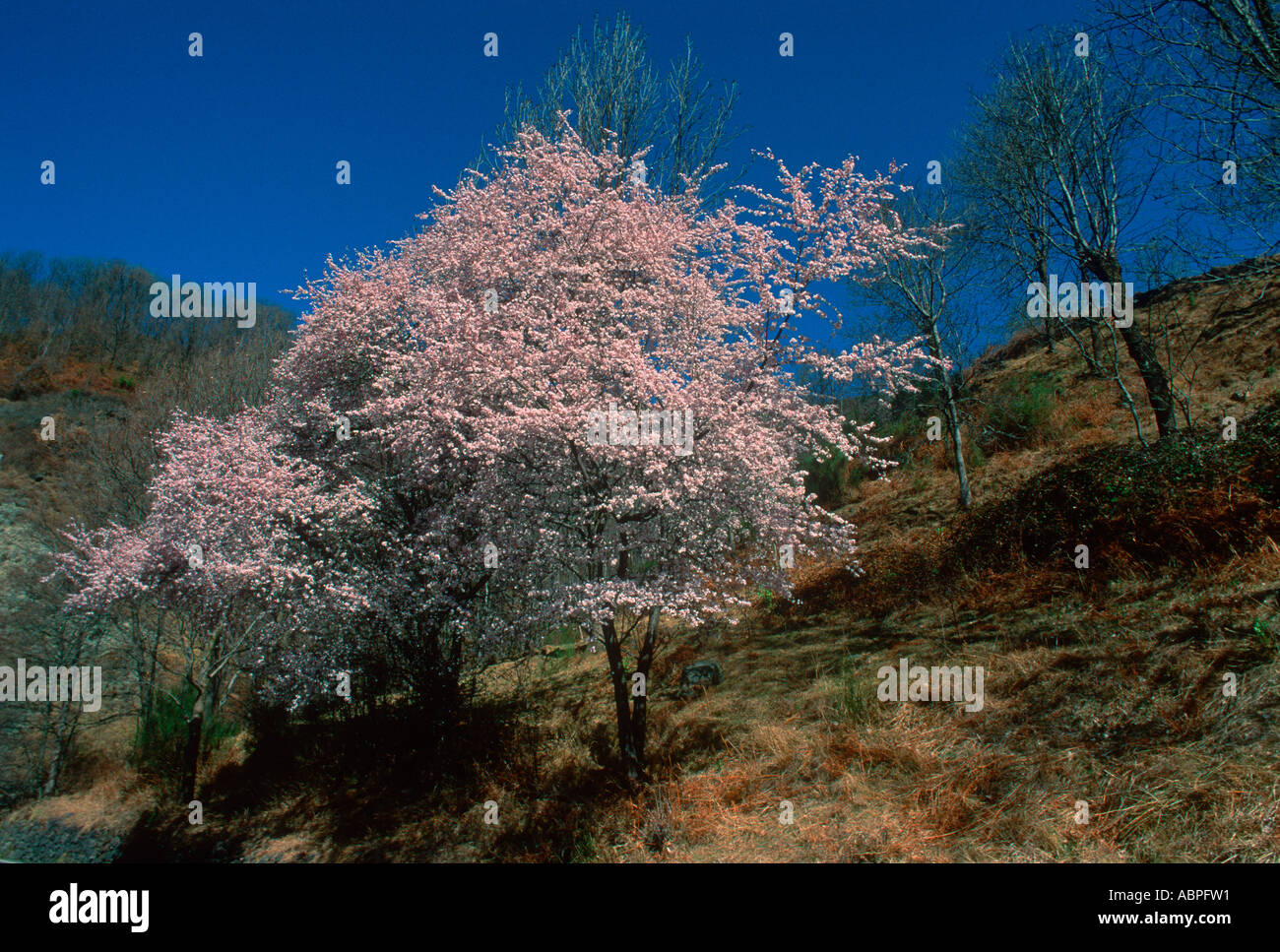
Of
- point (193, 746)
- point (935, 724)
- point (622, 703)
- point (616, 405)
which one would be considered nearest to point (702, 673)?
point (622, 703)

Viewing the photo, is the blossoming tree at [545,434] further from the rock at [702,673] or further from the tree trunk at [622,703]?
the rock at [702,673]

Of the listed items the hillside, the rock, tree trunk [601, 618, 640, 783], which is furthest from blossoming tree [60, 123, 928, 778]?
the rock

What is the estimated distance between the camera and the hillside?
5461 mm

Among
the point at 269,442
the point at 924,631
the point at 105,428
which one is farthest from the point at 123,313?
the point at 924,631

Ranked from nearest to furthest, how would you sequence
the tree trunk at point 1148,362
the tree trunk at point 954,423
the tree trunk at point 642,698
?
the tree trunk at point 642,698 < the tree trunk at point 1148,362 < the tree trunk at point 954,423

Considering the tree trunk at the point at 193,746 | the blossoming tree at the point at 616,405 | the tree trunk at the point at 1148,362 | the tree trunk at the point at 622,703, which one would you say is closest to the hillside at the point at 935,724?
the tree trunk at the point at 622,703

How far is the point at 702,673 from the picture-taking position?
36.2 ft

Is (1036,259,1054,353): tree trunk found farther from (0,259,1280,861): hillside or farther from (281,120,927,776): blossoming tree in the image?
(281,120,927,776): blossoming tree

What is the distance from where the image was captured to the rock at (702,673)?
10906mm

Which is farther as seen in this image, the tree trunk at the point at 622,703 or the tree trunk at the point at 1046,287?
the tree trunk at the point at 1046,287

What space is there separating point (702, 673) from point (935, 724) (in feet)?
14.4

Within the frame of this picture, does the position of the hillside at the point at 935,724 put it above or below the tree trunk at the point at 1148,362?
below

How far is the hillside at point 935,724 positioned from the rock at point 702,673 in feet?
1.26
